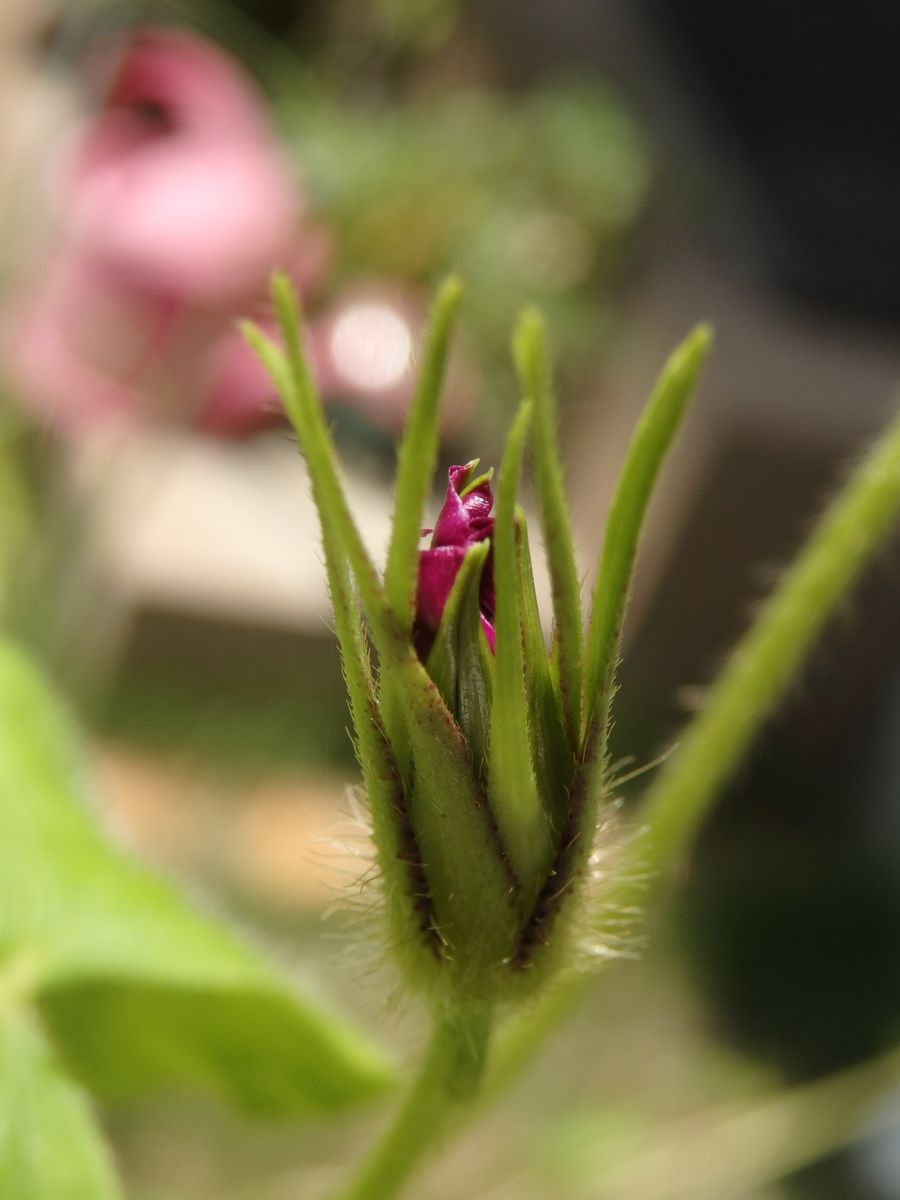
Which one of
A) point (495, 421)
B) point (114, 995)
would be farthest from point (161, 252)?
point (114, 995)

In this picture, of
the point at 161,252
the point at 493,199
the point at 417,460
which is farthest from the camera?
the point at 493,199

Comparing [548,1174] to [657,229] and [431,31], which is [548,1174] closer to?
[657,229]

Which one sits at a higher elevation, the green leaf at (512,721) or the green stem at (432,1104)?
the green leaf at (512,721)

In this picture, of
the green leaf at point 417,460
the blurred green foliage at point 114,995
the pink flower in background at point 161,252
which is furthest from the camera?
the pink flower in background at point 161,252

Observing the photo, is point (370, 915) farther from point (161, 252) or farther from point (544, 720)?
point (161, 252)

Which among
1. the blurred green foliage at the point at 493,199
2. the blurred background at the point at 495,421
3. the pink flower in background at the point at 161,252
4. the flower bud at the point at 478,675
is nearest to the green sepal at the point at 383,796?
the flower bud at the point at 478,675

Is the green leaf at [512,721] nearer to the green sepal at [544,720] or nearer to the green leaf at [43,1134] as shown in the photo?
the green sepal at [544,720]

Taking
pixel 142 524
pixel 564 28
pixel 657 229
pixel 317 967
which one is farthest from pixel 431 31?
pixel 317 967
